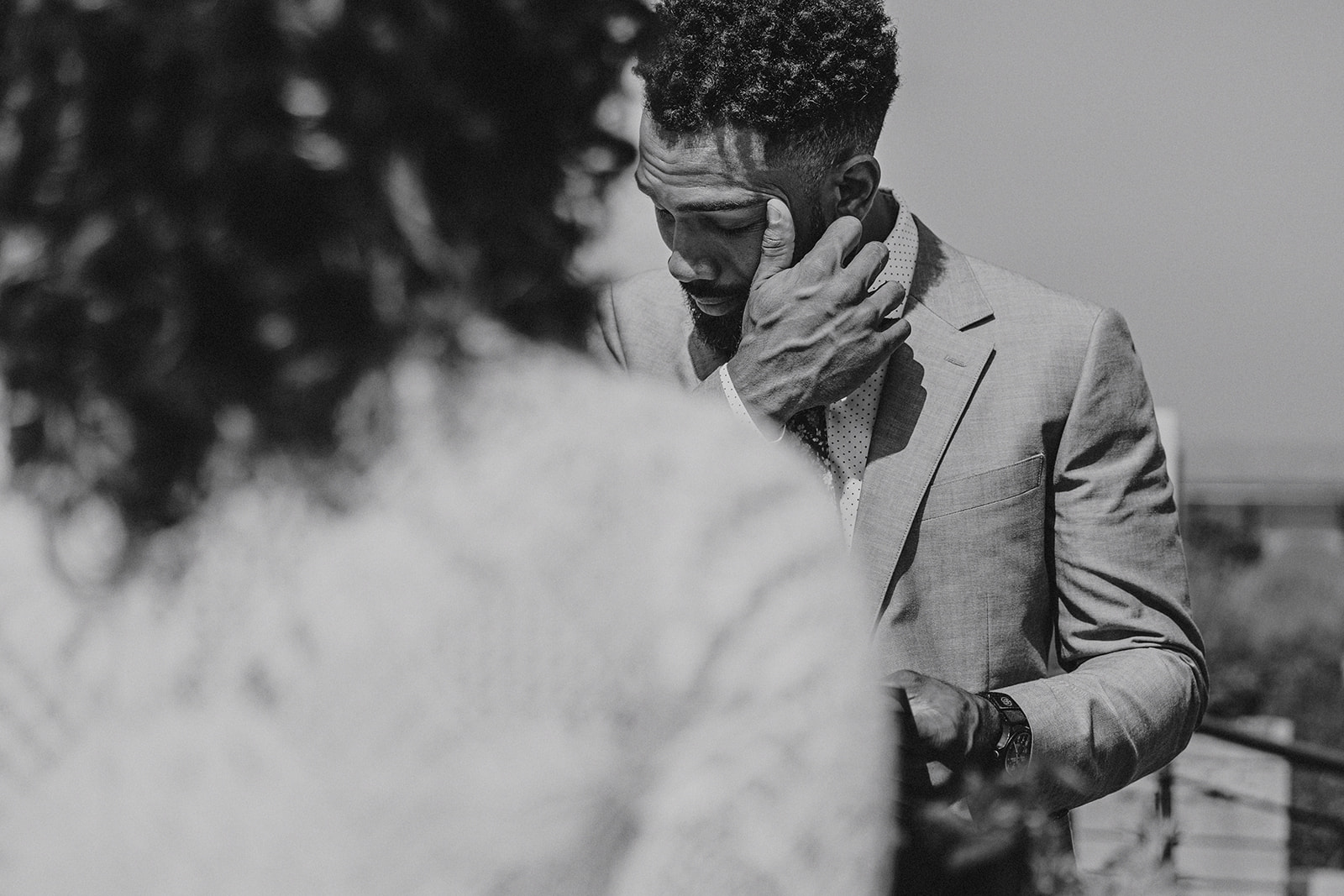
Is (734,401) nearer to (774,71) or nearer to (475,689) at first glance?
(774,71)

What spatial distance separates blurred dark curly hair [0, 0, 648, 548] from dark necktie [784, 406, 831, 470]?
1594 mm

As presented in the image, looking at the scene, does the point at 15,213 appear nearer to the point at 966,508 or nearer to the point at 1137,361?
the point at 966,508

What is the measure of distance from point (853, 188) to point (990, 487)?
661 mm

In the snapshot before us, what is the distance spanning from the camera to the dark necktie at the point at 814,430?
2574mm

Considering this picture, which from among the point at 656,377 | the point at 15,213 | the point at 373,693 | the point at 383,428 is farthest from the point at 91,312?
the point at 656,377

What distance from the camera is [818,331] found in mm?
2480

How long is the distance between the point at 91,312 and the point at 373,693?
1.04ft

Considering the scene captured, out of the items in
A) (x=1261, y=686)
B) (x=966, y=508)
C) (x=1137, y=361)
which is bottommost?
(x=1261, y=686)

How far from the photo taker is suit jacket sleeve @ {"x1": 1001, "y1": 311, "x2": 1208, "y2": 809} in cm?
224

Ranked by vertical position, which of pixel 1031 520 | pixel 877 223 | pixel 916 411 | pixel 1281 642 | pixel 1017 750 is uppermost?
pixel 877 223

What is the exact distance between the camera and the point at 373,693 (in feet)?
3.10

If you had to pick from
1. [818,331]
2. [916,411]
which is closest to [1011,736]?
[916,411]

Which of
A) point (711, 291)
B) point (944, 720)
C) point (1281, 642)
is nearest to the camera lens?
point (944, 720)

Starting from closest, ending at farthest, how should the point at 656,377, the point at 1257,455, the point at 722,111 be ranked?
1. the point at 722,111
2. the point at 656,377
3. the point at 1257,455
